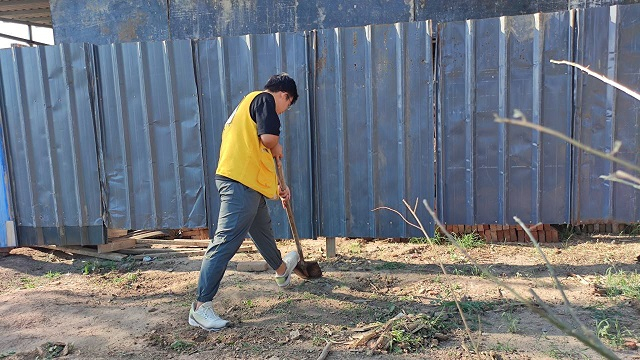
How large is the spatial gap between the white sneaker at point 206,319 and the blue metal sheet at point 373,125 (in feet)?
5.50

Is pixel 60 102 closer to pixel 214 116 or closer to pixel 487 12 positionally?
pixel 214 116

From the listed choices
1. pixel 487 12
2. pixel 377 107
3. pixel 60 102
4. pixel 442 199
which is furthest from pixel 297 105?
pixel 487 12

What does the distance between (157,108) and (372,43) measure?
232 centimetres

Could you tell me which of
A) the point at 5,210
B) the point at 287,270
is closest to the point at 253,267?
the point at 287,270

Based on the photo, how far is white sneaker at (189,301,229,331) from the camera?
10.9 feet

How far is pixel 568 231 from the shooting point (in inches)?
205

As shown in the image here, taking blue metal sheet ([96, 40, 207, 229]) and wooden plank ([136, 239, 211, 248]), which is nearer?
blue metal sheet ([96, 40, 207, 229])

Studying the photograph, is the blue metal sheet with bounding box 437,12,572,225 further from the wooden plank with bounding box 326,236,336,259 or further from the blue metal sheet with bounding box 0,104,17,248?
the blue metal sheet with bounding box 0,104,17,248

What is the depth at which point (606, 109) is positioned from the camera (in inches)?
164

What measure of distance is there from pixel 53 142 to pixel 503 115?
15.4 ft

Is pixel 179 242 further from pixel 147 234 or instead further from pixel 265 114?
pixel 265 114

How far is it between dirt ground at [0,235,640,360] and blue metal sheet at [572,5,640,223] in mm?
579

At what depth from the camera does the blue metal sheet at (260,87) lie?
452cm

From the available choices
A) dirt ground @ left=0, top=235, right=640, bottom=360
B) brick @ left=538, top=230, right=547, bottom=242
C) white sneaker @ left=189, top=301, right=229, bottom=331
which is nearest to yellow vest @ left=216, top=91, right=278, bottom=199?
white sneaker @ left=189, top=301, right=229, bottom=331
